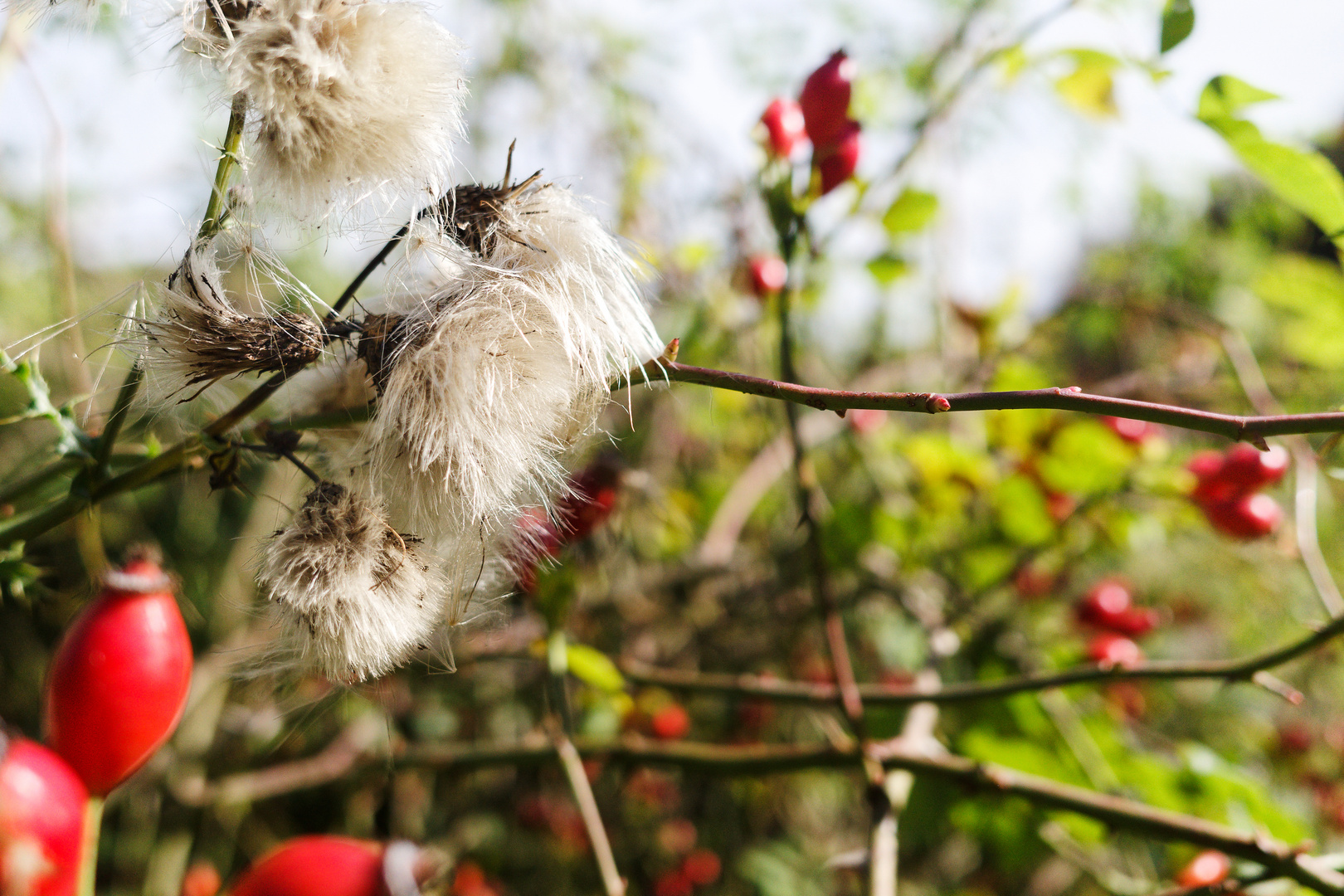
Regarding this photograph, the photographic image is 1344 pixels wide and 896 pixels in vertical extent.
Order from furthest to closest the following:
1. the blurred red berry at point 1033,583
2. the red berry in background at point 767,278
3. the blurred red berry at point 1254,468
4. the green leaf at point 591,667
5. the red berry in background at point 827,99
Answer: the blurred red berry at point 1033,583, the red berry in background at point 767,278, the blurred red berry at point 1254,468, the green leaf at point 591,667, the red berry in background at point 827,99

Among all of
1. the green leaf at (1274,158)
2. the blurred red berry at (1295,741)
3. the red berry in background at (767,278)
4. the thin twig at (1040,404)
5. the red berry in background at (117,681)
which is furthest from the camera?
the blurred red berry at (1295,741)

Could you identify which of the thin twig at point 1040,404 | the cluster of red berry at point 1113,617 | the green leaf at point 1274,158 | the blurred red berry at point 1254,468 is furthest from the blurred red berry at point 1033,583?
the thin twig at point 1040,404

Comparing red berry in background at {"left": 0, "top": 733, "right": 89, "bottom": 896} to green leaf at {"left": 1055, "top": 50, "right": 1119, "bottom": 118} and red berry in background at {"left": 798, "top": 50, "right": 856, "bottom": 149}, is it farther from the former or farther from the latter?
green leaf at {"left": 1055, "top": 50, "right": 1119, "bottom": 118}

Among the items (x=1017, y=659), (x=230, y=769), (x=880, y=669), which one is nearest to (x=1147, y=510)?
(x=1017, y=659)

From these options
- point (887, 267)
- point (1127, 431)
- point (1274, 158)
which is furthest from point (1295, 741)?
point (1274, 158)

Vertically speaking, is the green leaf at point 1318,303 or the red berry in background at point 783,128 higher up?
the red berry in background at point 783,128

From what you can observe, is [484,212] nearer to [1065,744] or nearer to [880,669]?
[1065,744]

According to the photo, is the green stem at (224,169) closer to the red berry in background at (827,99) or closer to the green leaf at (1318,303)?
the red berry in background at (827,99)
